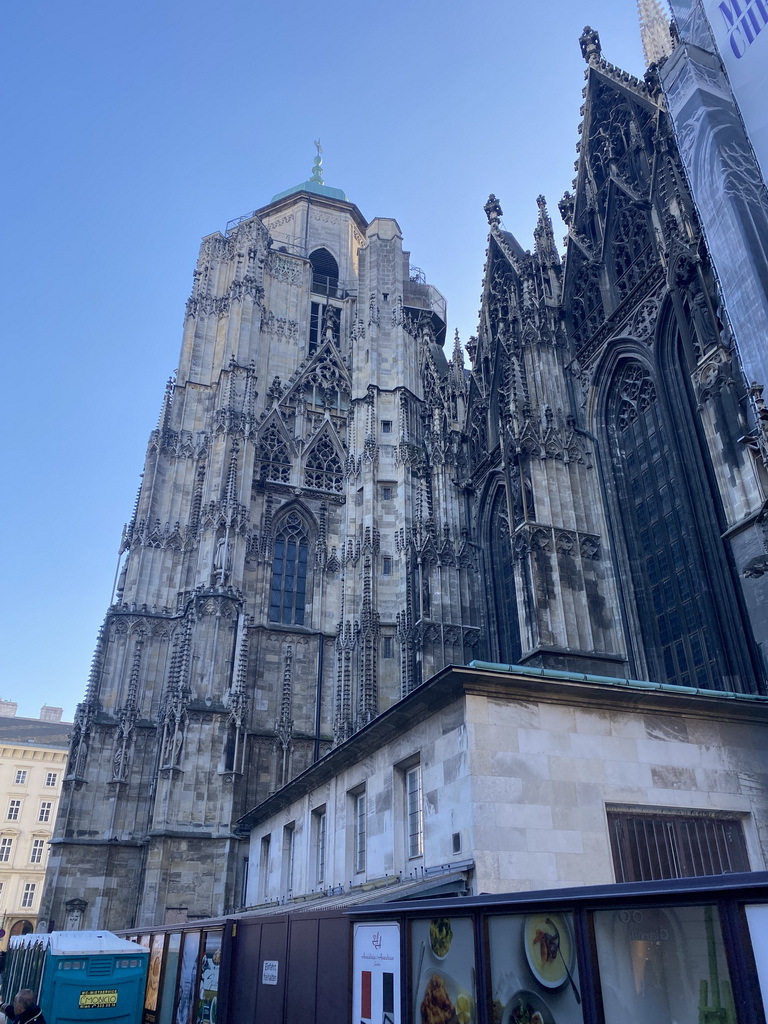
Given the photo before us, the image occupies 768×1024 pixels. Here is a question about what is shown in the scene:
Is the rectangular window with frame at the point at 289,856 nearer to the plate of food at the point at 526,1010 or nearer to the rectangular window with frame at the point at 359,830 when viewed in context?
the rectangular window with frame at the point at 359,830

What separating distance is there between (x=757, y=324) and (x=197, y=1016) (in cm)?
1468

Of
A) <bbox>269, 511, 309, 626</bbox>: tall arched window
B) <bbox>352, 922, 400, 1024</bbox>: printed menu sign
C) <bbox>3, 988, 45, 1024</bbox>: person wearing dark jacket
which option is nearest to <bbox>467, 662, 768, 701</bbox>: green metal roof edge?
<bbox>352, 922, 400, 1024</bbox>: printed menu sign

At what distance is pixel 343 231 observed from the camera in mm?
47719

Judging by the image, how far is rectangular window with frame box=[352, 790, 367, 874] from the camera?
1500 cm

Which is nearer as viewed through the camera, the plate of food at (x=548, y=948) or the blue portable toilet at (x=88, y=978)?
the plate of food at (x=548, y=948)

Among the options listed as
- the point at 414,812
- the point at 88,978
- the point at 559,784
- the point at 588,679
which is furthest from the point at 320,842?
the point at 588,679

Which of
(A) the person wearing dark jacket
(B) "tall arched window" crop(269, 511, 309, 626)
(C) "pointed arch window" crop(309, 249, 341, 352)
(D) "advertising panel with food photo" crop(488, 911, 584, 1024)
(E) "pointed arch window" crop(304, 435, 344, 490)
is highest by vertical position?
(C) "pointed arch window" crop(309, 249, 341, 352)

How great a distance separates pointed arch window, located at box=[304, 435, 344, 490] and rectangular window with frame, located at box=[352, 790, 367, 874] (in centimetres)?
2102

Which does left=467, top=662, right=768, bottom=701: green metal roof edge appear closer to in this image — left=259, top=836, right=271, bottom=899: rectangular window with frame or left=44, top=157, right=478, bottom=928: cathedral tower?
left=259, top=836, right=271, bottom=899: rectangular window with frame

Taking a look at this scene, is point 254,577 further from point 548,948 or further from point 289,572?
point 548,948

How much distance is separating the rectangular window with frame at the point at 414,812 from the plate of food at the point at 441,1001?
5.90 m

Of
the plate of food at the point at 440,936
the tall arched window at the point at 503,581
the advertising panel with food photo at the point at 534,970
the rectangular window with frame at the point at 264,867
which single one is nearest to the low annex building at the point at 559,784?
the plate of food at the point at 440,936

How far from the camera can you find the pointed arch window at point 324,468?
3578 centimetres

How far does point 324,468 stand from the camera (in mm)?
36375
